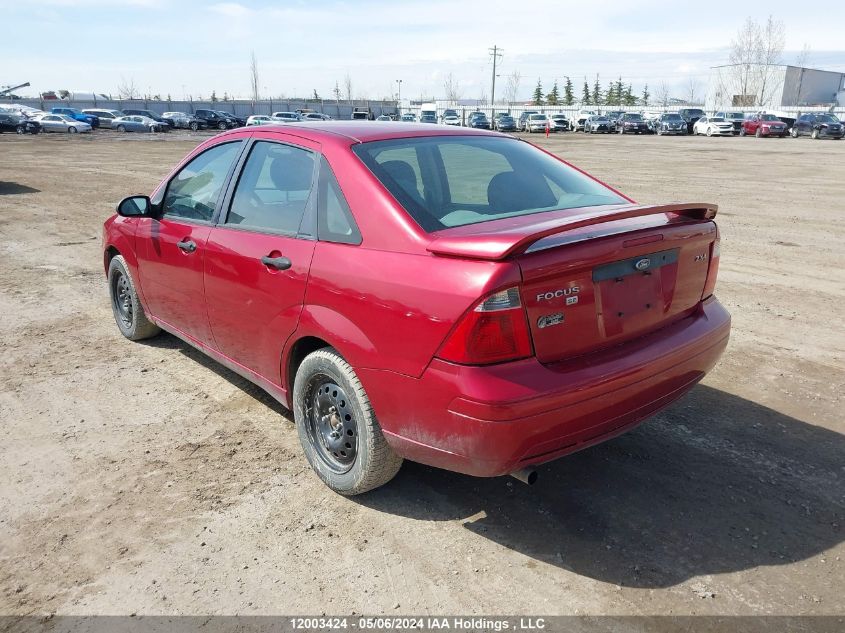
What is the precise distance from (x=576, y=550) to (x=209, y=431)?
89.2 inches

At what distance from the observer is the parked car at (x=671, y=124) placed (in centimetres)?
4997

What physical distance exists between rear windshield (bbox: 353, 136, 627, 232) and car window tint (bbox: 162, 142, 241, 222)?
1184 mm

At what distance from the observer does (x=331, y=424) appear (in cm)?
333

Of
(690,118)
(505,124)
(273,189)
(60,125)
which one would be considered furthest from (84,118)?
(273,189)

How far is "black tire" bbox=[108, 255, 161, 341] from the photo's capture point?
207 inches

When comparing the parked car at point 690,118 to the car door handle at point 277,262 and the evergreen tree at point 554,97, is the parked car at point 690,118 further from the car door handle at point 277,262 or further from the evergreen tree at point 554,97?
the evergreen tree at point 554,97

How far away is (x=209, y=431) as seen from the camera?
3.99 m

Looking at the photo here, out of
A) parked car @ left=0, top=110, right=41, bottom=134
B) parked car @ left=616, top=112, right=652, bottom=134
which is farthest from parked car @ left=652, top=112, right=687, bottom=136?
parked car @ left=0, top=110, right=41, bottom=134

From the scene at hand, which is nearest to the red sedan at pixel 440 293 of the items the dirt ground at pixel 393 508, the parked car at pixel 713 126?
the dirt ground at pixel 393 508

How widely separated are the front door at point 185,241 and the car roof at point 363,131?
0.46m

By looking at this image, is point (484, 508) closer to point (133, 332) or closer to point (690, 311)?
point (690, 311)

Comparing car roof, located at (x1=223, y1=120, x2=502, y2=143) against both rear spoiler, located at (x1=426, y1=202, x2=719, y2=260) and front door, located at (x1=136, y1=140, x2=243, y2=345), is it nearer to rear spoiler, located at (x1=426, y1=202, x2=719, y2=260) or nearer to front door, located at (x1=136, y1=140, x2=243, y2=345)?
front door, located at (x1=136, y1=140, x2=243, y2=345)

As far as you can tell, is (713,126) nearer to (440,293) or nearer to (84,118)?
(440,293)

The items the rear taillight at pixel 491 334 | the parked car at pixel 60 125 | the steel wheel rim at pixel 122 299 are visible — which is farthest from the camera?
the parked car at pixel 60 125
